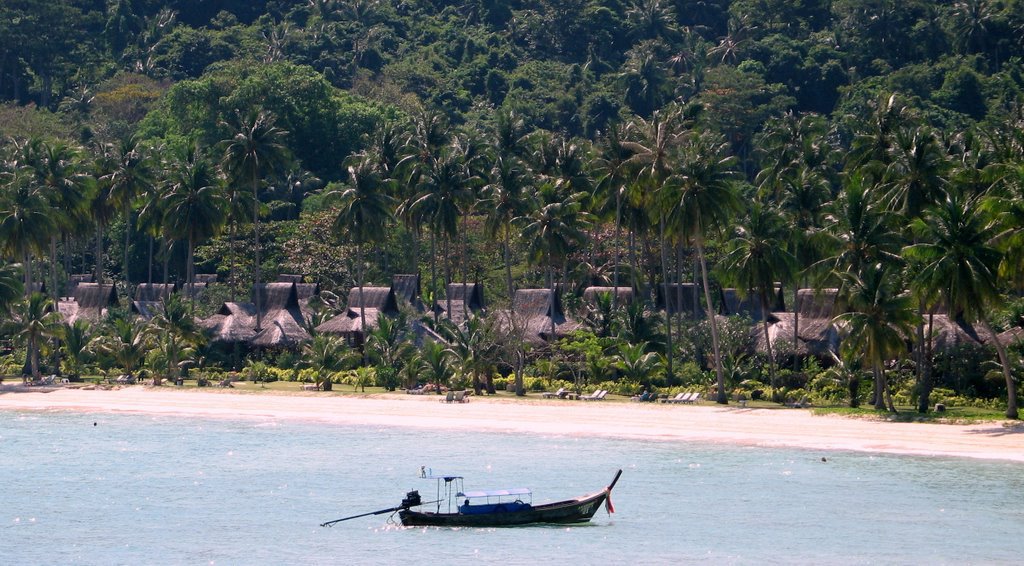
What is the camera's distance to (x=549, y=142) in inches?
3201

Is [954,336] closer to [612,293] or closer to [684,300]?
[684,300]

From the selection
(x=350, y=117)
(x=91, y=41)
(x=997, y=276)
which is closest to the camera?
(x=997, y=276)

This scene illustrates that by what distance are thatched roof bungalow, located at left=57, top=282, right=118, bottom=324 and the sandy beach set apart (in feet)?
44.8

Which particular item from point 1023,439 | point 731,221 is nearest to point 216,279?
point 731,221

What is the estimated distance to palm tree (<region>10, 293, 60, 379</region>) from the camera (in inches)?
2768

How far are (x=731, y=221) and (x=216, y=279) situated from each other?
154 feet

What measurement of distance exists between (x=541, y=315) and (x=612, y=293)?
4.30 metres

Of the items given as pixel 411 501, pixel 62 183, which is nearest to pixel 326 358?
pixel 62 183

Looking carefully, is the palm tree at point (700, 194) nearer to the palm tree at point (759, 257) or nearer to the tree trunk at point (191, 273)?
the palm tree at point (759, 257)

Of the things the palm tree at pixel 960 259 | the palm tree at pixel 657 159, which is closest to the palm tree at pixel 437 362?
the palm tree at pixel 657 159

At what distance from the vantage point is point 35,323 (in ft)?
230

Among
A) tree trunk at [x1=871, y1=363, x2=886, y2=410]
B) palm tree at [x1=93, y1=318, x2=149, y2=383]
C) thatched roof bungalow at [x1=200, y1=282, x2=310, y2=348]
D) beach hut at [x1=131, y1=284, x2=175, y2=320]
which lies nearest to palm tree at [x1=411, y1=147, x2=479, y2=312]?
thatched roof bungalow at [x1=200, y1=282, x2=310, y2=348]

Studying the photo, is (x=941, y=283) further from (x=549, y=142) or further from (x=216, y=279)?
(x=216, y=279)

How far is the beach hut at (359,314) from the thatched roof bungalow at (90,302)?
48.7 feet
